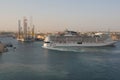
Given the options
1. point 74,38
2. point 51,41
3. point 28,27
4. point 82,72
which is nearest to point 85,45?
point 74,38

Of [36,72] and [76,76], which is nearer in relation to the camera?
[76,76]

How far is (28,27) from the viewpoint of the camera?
85.3 metres

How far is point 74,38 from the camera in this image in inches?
1826

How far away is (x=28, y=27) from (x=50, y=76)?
2800 inches

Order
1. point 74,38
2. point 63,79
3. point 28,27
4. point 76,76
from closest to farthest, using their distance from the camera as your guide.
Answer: point 63,79 < point 76,76 < point 74,38 < point 28,27

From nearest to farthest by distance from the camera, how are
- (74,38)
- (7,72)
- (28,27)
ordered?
(7,72) < (74,38) < (28,27)

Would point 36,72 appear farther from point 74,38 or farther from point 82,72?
point 74,38

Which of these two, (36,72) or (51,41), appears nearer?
(36,72)

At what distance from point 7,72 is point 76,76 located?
4750 mm

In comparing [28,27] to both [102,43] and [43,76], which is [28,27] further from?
[43,76]

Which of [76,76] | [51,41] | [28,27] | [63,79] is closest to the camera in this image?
[63,79]

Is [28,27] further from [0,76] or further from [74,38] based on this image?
[0,76]

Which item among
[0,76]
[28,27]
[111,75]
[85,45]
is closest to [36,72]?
[0,76]

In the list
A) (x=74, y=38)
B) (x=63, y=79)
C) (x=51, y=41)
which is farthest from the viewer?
(x=74, y=38)
